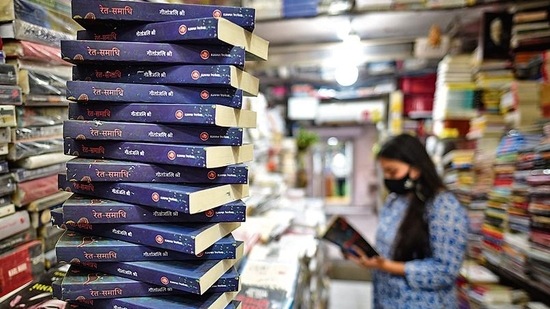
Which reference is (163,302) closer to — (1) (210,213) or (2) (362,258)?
(1) (210,213)

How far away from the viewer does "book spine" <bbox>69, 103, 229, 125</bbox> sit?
34.3 inches

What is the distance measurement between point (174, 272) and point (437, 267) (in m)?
1.47

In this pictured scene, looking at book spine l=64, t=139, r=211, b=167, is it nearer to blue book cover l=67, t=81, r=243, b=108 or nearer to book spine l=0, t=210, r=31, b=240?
blue book cover l=67, t=81, r=243, b=108

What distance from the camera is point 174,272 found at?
873 millimetres

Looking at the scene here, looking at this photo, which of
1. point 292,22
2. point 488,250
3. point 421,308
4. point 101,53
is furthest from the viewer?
point 292,22

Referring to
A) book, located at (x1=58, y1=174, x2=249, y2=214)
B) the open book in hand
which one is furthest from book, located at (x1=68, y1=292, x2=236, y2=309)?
the open book in hand

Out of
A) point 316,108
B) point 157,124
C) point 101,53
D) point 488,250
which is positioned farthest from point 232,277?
point 316,108

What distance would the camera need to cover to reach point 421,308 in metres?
1.90

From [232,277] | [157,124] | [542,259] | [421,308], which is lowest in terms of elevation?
[421,308]

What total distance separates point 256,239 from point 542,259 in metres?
1.44

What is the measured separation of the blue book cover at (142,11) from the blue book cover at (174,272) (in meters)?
0.62

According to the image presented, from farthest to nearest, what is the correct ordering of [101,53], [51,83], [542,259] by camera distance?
[542,259] → [51,83] → [101,53]

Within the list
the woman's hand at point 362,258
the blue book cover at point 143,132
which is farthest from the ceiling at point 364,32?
the blue book cover at point 143,132

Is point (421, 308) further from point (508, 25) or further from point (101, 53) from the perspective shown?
point (508, 25)
